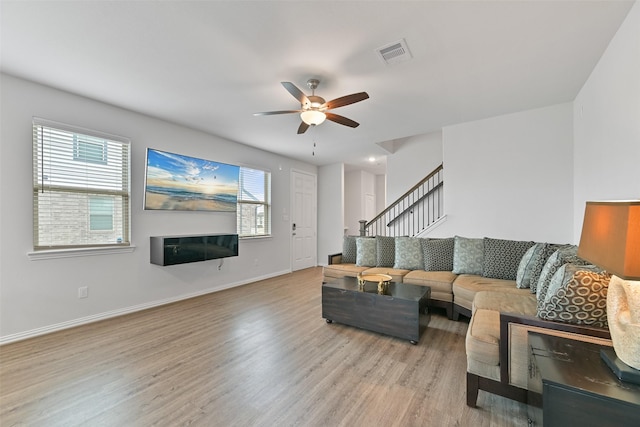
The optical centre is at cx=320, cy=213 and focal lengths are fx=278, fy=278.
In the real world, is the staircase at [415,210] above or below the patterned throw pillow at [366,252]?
above

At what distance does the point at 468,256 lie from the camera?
142 inches

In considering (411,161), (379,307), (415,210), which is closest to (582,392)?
(379,307)

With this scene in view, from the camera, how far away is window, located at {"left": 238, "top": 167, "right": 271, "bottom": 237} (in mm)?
5234

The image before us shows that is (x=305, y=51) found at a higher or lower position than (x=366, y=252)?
higher

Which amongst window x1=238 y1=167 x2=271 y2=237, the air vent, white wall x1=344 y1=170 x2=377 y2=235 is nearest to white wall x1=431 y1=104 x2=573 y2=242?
the air vent

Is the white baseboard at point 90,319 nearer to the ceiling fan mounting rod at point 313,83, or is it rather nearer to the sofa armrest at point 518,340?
the ceiling fan mounting rod at point 313,83

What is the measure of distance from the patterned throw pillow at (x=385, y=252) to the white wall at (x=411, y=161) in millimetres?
1968

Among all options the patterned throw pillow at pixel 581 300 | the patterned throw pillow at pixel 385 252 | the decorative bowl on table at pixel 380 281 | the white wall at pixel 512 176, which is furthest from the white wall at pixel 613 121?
the patterned throw pillow at pixel 385 252

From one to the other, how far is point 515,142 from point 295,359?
4.01m

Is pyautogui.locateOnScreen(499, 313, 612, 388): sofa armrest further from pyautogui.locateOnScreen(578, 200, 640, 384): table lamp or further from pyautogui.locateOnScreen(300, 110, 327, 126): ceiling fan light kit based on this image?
pyautogui.locateOnScreen(300, 110, 327, 126): ceiling fan light kit

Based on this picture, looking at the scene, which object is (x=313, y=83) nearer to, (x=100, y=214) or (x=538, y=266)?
(x=538, y=266)

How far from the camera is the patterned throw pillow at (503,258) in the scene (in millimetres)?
3275

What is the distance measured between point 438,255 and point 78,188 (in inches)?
177

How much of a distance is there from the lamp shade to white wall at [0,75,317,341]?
14.5ft
